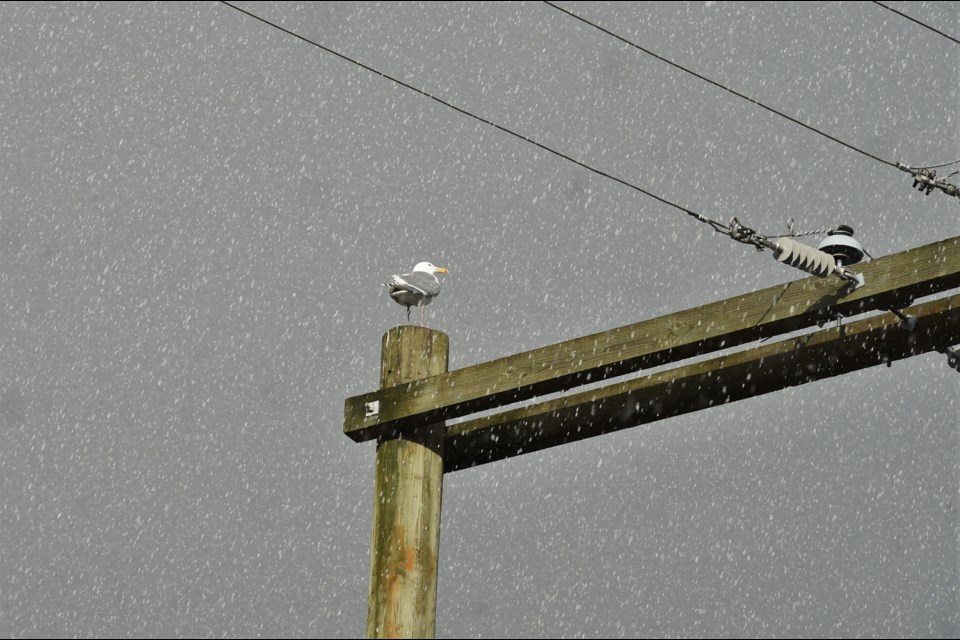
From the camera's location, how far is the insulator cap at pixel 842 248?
4977 millimetres

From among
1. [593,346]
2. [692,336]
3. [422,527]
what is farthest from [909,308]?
[422,527]

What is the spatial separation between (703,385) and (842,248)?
2.32 ft

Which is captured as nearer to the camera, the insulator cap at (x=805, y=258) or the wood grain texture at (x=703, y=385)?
the insulator cap at (x=805, y=258)

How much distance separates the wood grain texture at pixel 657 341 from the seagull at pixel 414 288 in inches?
27.8

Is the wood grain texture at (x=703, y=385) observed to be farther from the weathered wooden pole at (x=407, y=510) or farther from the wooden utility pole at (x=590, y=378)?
the weathered wooden pole at (x=407, y=510)

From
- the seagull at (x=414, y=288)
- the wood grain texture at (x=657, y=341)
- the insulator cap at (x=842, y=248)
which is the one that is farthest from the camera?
the seagull at (x=414, y=288)

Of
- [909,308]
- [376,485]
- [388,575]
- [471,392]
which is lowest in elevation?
→ [388,575]

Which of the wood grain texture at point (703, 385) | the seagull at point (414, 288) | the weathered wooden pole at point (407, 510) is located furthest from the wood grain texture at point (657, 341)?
the seagull at point (414, 288)

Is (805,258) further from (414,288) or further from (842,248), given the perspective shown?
(414,288)

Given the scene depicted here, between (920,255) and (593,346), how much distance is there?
116 cm

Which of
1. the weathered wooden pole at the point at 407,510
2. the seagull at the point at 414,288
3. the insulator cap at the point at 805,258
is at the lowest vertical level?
the weathered wooden pole at the point at 407,510

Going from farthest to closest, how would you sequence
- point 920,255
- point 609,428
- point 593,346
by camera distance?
point 609,428 < point 593,346 < point 920,255

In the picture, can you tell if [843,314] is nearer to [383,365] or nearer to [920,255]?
[920,255]

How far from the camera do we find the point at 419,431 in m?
5.19
